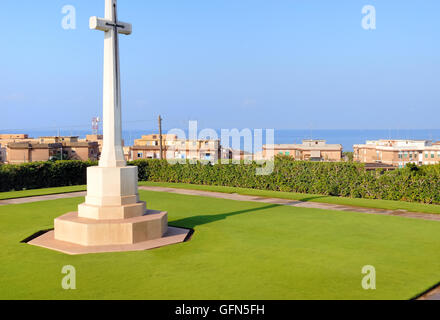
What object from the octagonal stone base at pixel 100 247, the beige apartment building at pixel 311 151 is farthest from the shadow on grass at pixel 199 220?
the beige apartment building at pixel 311 151

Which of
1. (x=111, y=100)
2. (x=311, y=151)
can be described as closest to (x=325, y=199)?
(x=111, y=100)

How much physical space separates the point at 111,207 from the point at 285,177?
45.9 feet

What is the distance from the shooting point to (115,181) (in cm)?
1114

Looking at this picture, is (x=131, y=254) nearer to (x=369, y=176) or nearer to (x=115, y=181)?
(x=115, y=181)

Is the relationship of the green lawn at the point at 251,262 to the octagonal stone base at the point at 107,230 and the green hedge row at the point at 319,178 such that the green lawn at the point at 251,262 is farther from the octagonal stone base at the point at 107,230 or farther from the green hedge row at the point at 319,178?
the green hedge row at the point at 319,178

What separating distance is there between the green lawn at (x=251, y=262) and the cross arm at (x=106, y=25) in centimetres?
575

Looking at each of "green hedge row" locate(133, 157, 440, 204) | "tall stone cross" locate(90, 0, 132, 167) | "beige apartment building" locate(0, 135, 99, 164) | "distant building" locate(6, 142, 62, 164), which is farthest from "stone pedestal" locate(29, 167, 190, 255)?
"distant building" locate(6, 142, 62, 164)

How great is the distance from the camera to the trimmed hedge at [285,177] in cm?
1900

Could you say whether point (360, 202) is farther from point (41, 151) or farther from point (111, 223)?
point (41, 151)

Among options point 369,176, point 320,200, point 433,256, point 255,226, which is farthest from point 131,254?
point 369,176

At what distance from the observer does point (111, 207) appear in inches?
433
